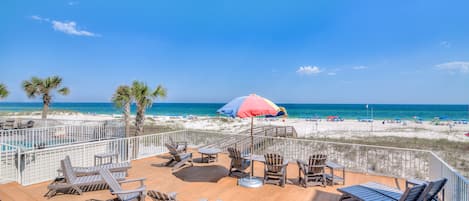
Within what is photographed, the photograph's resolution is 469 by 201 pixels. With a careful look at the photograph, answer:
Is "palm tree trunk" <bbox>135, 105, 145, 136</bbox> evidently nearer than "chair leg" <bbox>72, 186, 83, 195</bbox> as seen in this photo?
No

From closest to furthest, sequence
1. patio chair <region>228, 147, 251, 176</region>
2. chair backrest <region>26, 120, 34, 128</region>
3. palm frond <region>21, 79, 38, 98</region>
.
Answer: patio chair <region>228, 147, 251, 176</region>
chair backrest <region>26, 120, 34, 128</region>
palm frond <region>21, 79, 38, 98</region>

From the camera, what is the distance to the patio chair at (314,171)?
A: 5328 mm

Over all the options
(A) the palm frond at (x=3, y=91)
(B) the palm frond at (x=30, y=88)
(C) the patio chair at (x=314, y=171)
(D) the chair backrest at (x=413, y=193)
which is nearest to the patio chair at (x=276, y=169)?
(C) the patio chair at (x=314, y=171)

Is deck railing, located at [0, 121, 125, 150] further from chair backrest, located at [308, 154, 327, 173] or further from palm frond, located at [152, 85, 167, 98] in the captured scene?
chair backrest, located at [308, 154, 327, 173]

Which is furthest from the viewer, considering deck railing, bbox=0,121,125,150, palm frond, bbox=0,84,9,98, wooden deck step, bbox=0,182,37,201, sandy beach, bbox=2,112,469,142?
sandy beach, bbox=2,112,469,142

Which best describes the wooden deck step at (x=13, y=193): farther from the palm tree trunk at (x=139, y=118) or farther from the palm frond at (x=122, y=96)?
the palm frond at (x=122, y=96)

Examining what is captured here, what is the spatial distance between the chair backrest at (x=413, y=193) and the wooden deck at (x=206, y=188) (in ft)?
5.26

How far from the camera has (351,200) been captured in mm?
4168

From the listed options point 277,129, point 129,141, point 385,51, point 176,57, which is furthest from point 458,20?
point 176,57

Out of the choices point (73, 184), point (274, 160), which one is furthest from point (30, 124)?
point (274, 160)

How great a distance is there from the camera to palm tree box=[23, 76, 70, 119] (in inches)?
583

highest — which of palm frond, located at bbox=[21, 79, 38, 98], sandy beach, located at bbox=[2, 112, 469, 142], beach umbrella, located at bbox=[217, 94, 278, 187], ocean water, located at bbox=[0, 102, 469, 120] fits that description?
palm frond, located at bbox=[21, 79, 38, 98]

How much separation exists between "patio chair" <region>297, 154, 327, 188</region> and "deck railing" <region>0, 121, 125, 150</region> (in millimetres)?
9278

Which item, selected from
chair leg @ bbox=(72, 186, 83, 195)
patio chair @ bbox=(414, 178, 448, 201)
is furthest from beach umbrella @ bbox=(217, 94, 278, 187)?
chair leg @ bbox=(72, 186, 83, 195)
